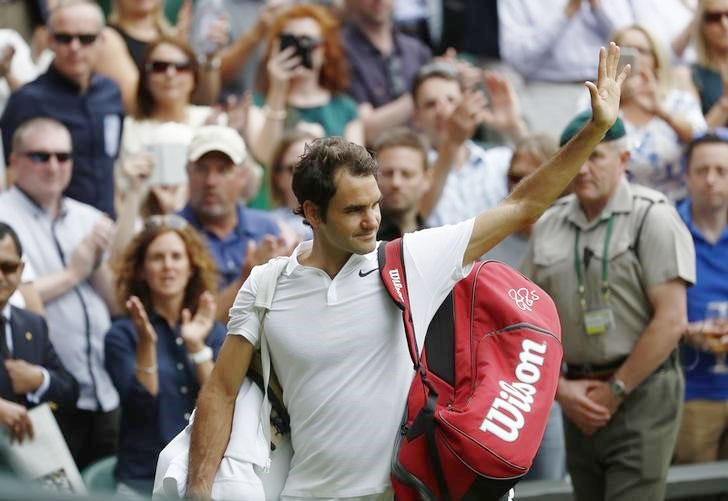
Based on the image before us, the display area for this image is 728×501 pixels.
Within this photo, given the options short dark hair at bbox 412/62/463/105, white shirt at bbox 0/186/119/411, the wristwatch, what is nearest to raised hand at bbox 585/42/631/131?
the wristwatch

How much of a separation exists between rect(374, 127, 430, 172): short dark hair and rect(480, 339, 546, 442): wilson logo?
3.23 meters

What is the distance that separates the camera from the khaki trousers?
607 cm

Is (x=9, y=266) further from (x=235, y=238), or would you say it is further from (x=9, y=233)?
(x=235, y=238)

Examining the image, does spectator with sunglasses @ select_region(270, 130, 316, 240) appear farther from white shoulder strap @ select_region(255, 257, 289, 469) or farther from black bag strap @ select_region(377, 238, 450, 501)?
black bag strap @ select_region(377, 238, 450, 501)

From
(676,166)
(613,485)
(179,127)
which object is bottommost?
(613,485)

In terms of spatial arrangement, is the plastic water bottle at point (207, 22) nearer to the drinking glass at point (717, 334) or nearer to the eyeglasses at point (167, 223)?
the eyeglasses at point (167, 223)

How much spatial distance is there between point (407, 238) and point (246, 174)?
348 centimetres

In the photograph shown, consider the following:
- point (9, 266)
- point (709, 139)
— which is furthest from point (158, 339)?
point (709, 139)

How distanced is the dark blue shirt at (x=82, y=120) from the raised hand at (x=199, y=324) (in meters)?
1.78

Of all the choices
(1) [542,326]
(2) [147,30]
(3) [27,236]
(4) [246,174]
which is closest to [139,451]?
A: (3) [27,236]

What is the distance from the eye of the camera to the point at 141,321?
20.9ft

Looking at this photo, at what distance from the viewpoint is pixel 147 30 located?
910 centimetres

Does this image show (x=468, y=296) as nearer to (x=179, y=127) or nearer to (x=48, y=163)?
(x=48, y=163)

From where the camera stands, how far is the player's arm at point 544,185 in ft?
14.7
